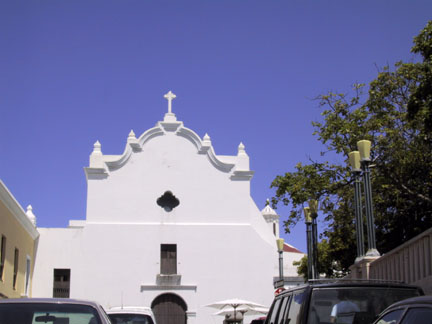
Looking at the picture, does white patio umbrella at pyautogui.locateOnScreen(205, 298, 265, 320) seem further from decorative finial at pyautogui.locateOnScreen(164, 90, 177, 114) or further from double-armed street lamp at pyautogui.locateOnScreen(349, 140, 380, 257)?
double-armed street lamp at pyautogui.locateOnScreen(349, 140, 380, 257)

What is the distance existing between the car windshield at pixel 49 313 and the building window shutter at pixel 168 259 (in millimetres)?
26057

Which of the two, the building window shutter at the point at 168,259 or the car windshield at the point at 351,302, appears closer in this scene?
the car windshield at the point at 351,302

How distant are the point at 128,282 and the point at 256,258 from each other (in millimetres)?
6395

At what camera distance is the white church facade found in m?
32.2

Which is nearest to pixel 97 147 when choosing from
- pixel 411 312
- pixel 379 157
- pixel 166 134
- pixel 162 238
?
pixel 166 134

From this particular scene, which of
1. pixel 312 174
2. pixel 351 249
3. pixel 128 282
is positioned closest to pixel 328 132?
pixel 312 174

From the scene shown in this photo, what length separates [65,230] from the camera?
32.7 metres

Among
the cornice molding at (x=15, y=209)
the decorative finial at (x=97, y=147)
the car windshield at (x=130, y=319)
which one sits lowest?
the car windshield at (x=130, y=319)

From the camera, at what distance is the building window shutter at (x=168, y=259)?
32750 millimetres

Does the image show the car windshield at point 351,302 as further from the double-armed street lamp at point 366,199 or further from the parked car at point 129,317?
the double-armed street lamp at point 366,199

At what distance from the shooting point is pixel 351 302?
7.70m

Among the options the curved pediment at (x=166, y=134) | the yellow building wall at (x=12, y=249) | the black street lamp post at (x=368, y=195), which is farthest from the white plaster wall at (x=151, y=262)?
the black street lamp post at (x=368, y=195)

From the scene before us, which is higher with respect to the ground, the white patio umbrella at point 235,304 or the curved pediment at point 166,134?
the curved pediment at point 166,134

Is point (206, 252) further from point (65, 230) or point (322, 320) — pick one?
point (322, 320)
